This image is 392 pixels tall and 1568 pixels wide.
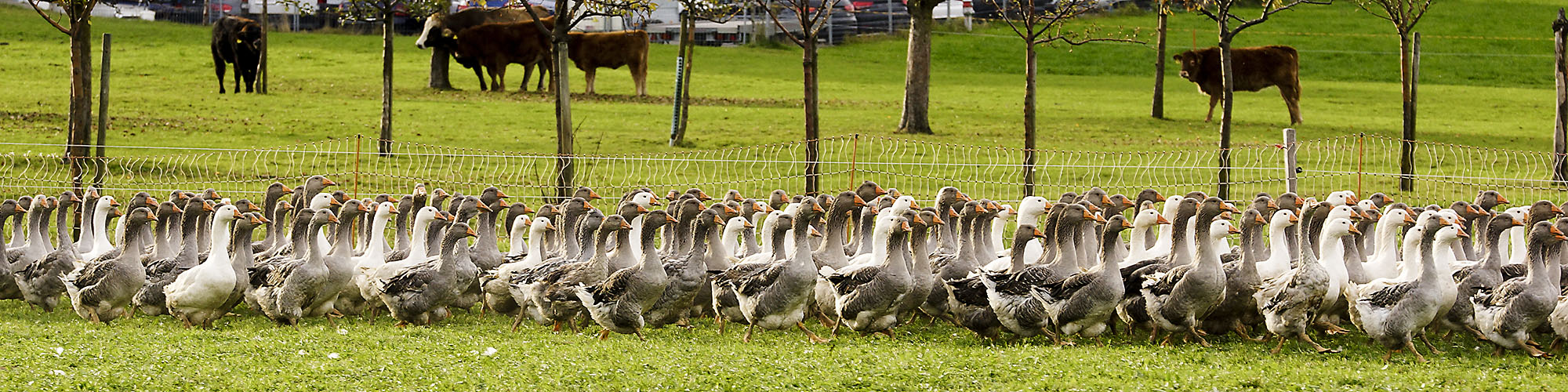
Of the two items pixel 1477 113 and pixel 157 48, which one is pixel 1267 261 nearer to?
pixel 1477 113

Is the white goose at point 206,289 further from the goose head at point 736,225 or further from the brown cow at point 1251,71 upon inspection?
the brown cow at point 1251,71

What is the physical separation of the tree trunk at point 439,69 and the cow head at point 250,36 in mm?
4064

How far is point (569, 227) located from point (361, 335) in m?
2.47

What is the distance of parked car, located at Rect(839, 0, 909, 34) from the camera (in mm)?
54716

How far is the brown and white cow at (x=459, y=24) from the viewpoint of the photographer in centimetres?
3656

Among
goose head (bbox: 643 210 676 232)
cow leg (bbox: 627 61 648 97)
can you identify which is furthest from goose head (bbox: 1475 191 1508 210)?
cow leg (bbox: 627 61 648 97)

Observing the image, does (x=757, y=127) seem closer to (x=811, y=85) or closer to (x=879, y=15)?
(x=811, y=85)

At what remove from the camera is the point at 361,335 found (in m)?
12.0

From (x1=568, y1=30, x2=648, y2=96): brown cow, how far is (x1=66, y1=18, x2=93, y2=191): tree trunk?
660 inches

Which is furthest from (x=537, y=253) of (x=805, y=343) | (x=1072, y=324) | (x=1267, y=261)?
(x=1267, y=261)

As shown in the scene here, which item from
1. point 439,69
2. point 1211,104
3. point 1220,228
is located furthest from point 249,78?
point 1220,228

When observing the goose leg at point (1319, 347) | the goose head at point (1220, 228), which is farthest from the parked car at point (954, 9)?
the goose leg at point (1319, 347)

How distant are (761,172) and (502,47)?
51.5ft

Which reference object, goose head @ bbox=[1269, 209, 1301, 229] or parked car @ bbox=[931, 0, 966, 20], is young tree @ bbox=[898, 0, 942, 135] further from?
parked car @ bbox=[931, 0, 966, 20]
